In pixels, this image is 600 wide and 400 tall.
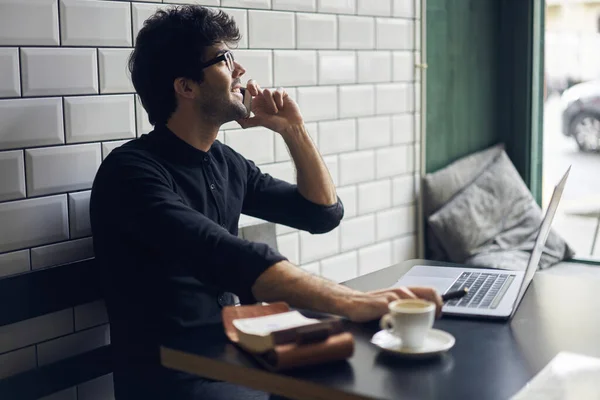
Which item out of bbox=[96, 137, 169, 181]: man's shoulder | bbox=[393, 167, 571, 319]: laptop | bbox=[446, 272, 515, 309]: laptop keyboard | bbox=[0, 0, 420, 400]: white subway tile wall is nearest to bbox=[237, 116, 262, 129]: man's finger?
bbox=[0, 0, 420, 400]: white subway tile wall

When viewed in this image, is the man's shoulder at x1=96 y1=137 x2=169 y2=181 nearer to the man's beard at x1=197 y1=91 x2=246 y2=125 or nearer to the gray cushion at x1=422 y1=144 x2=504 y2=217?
the man's beard at x1=197 y1=91 x2=246 y2=125

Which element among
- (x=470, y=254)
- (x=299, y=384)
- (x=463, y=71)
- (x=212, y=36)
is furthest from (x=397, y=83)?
(x=299, y=384)

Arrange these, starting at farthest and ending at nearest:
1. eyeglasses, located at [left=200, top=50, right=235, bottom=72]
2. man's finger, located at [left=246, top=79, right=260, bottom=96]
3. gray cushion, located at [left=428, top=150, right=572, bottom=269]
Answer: gray cushion, located at [left=428, top=150, right=572, bottom=269]
man's finger, located at [left=246, top=79, right=260, bottom=96]
eyeglasses, located at [left=200, top=50, right=235, bottom=72]

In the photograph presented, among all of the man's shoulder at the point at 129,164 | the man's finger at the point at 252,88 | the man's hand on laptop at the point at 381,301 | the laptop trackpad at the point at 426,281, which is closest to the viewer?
the man's hand on laptop at the point at 381,301

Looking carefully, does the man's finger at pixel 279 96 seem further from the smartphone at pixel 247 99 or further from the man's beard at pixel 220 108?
the man's beard at pixel 220 108

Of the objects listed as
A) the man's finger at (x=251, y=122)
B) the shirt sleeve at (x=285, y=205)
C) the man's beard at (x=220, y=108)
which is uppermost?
the man's beard at (x=220, y=108)

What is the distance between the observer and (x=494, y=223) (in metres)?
3.60

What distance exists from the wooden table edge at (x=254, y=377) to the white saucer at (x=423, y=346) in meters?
0.18

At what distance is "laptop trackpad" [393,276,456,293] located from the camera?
2014 mm

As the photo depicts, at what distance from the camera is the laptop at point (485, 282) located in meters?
1.79

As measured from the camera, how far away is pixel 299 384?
142cm

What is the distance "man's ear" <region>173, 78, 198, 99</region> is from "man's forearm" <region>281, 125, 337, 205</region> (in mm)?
328

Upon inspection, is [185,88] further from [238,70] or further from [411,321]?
[411,321]

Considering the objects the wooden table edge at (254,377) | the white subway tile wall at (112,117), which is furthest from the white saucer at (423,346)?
the white subway tile wall at (112,117)
